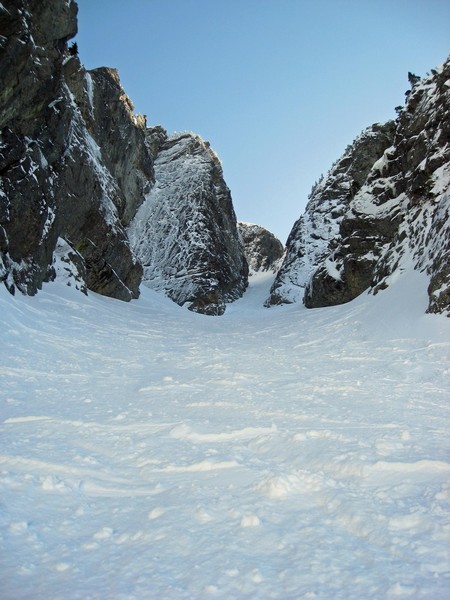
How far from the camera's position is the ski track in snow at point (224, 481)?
7.62 ft

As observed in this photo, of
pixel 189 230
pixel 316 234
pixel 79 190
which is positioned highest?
pixel 316 234

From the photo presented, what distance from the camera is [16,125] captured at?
13.7 m

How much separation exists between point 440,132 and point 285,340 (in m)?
10.2

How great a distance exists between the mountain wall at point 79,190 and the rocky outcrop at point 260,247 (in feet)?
80.9

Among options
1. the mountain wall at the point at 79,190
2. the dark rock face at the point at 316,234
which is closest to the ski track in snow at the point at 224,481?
the mountain wall at the point at 79,190

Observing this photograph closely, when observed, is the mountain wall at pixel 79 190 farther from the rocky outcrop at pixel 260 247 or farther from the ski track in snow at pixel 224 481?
the rocky outcrop at pixel 260 247

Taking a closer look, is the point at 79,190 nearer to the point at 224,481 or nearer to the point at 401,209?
the point at 401,209

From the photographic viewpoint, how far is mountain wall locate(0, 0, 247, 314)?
1323 cm

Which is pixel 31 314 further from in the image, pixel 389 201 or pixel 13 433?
pixel 389 201

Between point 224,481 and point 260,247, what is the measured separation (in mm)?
75358

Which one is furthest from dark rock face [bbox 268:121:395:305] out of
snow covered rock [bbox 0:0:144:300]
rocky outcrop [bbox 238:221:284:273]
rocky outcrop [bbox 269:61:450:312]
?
rocky outcrop [bbox 238:221:284:273]

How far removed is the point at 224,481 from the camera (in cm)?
343

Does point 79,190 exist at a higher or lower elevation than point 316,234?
lower

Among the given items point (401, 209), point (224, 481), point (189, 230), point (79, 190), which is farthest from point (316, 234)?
point (224, 481)
